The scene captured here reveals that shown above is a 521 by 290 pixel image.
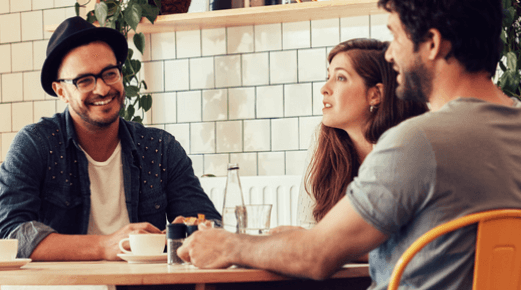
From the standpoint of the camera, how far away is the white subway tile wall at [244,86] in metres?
3.35

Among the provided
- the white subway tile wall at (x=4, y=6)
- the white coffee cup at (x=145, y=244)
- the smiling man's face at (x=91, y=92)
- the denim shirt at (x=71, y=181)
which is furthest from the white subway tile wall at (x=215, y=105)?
the white coffee cup at (x=145, y=244)

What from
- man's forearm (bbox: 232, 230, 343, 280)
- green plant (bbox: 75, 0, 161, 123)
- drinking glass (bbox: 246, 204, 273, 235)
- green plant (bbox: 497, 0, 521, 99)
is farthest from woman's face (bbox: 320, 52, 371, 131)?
green plant (bbox: 75, 0, 161, 123)

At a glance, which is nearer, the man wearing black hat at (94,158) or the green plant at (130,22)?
the man wearing black hat at (94,158)

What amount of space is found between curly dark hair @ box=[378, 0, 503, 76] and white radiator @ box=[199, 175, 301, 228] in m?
1.97

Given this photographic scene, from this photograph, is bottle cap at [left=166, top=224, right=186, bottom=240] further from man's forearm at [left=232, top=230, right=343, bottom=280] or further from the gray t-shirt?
the gray t-shirt

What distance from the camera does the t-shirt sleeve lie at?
3.46 ft

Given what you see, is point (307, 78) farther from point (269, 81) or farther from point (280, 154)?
point (280, 154)

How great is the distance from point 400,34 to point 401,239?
43cm

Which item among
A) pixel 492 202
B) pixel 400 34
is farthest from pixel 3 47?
pixel 492 202

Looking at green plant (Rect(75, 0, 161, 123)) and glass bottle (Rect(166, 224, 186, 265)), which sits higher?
green plant (Rect(75, 0, 161, 123))

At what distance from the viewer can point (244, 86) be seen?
3.44 meters

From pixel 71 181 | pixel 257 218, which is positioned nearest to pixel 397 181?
pixel 257 218

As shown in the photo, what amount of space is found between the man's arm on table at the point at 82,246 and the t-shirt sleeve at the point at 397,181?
76 cm

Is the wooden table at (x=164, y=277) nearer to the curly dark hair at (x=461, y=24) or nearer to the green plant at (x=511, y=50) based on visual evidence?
the curly dark hair at (x=461, y=24)
